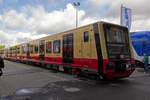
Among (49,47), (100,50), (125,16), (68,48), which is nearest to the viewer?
(100,50)

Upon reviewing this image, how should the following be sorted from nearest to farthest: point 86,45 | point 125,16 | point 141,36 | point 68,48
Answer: point 86,45 < point 68,48 < point 141,36 < point 125,16

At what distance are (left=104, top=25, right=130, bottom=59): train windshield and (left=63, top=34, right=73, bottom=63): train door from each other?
355 centimetres

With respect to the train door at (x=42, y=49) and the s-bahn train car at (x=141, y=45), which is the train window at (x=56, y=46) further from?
the s-bahn train car at (x=141, y=45)

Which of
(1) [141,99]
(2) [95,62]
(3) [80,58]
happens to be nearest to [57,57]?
(3) [80,58]

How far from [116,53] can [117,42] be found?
669 mm

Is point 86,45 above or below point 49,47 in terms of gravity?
below

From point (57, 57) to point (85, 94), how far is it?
8336 mm

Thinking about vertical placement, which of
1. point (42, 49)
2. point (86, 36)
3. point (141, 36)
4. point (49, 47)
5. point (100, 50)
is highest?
point (141, 36)

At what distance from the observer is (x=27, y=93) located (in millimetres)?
8836

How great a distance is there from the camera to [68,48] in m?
14.7

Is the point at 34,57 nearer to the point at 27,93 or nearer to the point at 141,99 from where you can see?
the point at 27,93

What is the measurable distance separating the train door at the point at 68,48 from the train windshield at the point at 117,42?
355cm

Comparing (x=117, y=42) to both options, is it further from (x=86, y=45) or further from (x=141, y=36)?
(x=141, y=36)

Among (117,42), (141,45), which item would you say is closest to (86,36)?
(117,42)
